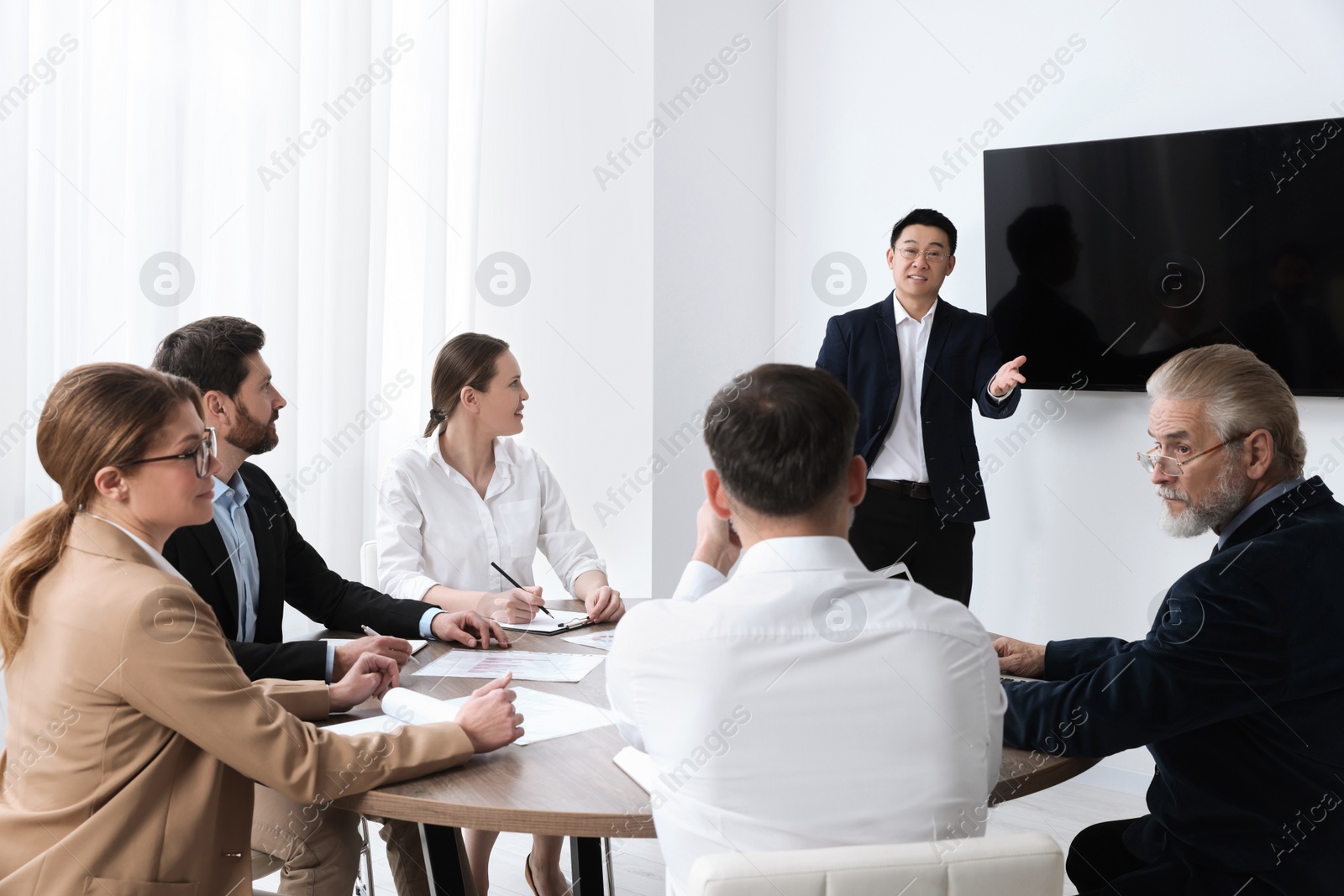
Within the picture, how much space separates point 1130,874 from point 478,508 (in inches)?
69.2

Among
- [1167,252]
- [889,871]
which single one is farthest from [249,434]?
Result: [1167,252]

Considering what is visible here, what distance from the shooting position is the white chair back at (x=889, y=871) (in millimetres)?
1045

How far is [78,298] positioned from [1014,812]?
3.10 meters

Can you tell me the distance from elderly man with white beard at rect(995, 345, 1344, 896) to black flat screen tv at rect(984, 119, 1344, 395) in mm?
1793

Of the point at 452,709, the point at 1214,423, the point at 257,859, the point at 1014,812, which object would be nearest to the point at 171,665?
the point at 452,709

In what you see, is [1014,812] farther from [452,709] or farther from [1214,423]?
[452,709]

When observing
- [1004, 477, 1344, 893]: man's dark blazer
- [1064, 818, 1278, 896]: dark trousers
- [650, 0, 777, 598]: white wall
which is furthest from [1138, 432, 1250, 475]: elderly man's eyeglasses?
[650, 0, 777, 598]: white wall

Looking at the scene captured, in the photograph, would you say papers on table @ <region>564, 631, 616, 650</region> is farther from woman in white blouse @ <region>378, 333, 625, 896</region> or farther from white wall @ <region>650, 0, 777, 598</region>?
white wall @ <region>650, 0, 777, 598</region>

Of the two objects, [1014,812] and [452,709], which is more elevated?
[452,709]

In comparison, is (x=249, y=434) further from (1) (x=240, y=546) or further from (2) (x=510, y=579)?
(2) (x=510, y=579)

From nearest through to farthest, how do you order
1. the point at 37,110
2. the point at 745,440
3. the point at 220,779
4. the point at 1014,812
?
the point at 745,440 < the point at 220,779 < the point at 37,110 < the point at 1014,812

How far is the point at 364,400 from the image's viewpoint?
3521 mm

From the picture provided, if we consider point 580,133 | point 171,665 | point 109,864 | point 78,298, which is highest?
point 580,133

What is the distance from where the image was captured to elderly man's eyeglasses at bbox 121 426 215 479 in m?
1.51
